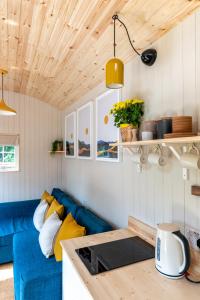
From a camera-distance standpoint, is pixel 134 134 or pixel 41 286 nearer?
pixel 134 134

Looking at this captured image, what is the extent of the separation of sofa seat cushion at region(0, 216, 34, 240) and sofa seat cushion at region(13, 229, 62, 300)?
2.54ft

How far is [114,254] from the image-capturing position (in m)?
1.38

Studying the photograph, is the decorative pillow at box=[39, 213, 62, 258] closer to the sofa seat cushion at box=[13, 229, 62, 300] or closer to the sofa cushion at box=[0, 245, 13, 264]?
the sofa seat cushion at box=[13, 229, 62, 300]

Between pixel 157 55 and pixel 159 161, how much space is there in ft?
2.61

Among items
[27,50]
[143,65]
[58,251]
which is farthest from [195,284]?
[27,50]

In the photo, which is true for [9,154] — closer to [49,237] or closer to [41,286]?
[49,237]

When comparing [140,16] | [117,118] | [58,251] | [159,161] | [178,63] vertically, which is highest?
[140,16]

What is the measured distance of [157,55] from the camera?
1.57m

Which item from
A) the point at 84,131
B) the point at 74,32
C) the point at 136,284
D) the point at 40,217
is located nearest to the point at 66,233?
the point at 40,217

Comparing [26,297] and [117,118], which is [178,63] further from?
[26,297]

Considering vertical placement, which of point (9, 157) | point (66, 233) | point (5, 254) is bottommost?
point (5, 254)

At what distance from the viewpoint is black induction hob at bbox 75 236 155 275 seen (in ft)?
4.09

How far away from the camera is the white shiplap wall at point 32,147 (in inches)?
150

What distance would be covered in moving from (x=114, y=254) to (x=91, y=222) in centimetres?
76
